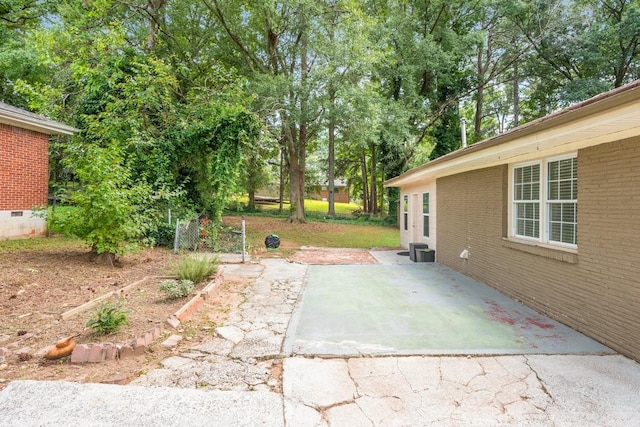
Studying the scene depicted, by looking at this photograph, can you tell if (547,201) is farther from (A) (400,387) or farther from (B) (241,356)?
(B) (241,356)

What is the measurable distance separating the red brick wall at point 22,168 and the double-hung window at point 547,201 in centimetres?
1213

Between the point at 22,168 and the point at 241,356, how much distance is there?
10.3 meters

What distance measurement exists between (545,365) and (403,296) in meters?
2.69

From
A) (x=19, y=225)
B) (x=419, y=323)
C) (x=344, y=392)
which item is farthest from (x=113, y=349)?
(x=19, y=225)

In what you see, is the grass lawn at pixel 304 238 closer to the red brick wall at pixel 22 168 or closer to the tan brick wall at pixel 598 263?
the red brick wall at pixel 22 168

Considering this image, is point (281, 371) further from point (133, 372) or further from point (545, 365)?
point (545, 365)

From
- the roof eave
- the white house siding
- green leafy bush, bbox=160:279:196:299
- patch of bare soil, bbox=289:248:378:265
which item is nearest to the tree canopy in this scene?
the roof eave

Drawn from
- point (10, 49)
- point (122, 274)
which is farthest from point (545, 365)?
point (10, 49)

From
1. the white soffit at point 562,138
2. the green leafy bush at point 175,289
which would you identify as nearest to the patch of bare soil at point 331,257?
the white soffit at point 562,138

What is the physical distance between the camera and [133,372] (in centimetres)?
301

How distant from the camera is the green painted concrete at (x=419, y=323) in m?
3.69

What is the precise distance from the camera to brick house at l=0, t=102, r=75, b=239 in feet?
30.4

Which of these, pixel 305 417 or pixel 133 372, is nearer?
pixel 305 417

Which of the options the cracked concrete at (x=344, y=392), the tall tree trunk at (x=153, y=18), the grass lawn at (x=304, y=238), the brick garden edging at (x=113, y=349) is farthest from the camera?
the tall tree trunk at (x=153, y=18)
